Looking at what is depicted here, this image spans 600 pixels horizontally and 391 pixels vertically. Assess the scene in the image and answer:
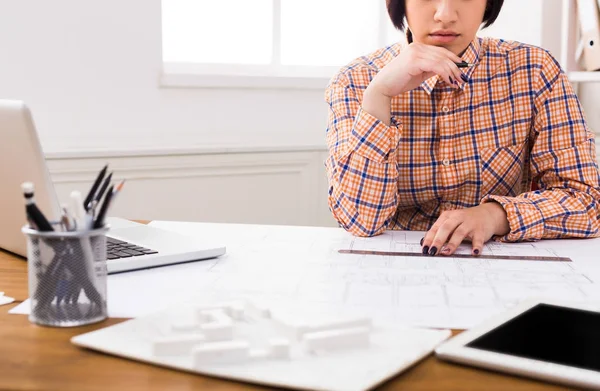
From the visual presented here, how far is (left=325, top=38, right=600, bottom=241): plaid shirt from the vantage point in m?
1.52

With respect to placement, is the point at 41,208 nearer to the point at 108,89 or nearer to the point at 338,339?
the point at 338,339

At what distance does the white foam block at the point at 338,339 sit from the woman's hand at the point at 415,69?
0.83 meters

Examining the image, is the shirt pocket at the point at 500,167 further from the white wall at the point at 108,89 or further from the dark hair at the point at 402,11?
the white wall at the point at 108,89

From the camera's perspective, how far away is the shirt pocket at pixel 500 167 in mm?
1604

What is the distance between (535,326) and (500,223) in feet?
2.04

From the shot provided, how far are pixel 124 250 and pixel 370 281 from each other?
14.6 inches

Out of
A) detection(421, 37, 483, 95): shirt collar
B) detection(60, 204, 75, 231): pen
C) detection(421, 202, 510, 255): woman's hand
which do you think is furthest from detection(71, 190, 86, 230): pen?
detection(421, 37, 483, 95): shirt collar

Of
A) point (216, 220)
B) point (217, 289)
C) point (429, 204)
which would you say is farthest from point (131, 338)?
point (216, 220)

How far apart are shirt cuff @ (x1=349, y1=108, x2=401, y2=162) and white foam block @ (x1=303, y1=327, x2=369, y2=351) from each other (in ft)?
2.64

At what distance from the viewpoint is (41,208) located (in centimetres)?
97

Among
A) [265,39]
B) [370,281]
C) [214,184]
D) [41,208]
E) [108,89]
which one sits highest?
[265,39]

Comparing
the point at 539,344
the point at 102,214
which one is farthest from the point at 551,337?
the point at 102,214

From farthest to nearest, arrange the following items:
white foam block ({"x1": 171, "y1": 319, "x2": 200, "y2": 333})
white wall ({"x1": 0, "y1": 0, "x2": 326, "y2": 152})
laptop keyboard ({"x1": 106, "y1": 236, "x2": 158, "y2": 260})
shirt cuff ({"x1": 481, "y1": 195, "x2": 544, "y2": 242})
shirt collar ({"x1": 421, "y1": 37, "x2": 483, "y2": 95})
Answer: white wall ({"x1": 0, "y1": 0, "x2": 326, "y2": 152}) < shirt collar ({"x1": 421, "y1": 37, "x2": 483, "y2": 95}) < shirt cuff ({"x1": 481, "y1": 195, "x2": 544, "y2": 242}) < laptop keyboard ({"x1": 106, "y1": 236, "x2": 158, "y2": 260}) < white foam block ({"x1": 171, "y1": 319, "x2": 200, "y2": 333})

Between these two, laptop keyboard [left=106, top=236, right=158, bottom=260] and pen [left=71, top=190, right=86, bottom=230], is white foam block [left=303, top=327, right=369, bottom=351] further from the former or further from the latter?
laptop keyboard [left=106, top=236, right=158, bottom=260]
